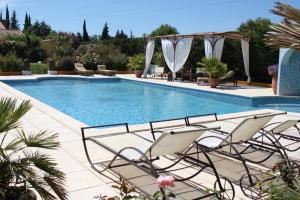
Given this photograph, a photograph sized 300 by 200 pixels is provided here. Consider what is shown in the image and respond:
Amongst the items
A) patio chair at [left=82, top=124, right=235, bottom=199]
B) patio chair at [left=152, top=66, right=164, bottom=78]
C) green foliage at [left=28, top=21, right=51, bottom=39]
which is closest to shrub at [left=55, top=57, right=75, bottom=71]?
patio chair at [left=152, top=66, right=164, bottom=78]

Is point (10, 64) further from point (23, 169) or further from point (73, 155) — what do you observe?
point (23, 169)

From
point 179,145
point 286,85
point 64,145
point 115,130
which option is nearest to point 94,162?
point 64,145

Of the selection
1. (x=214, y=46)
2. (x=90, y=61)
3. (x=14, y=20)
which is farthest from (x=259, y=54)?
(x=14, y=20)

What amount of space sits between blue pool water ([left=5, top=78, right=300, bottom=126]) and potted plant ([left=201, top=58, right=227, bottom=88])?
1081 millimetres

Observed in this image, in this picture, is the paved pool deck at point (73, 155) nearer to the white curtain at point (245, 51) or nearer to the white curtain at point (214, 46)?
the white curtain at point (214, 46)

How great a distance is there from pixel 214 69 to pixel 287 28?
43.3 feet

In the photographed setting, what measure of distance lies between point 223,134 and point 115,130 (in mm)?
2115

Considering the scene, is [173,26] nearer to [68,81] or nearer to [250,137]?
[68,81]

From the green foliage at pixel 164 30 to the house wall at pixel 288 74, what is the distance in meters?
13.8

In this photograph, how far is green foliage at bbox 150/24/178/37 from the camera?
26328 millimetres

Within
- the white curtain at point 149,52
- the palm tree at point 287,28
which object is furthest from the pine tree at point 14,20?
the palm tree at point 287,28

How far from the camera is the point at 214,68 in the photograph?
585 inches

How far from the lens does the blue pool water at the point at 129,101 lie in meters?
10.5

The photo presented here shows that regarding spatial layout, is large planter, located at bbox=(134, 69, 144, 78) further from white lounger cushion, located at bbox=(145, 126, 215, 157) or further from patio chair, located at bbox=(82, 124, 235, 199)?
white lounger cushion, located at bbox=(145, 126, 215, 157)
